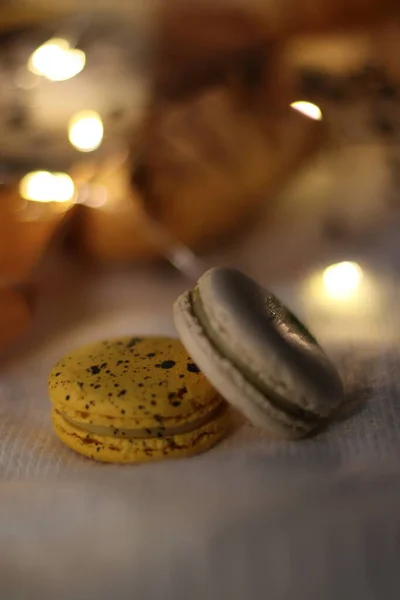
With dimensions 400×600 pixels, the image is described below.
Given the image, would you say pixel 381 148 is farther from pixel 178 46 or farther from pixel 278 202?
pixel 178 46

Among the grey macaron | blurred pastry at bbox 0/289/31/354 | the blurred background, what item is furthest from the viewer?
the blurred background

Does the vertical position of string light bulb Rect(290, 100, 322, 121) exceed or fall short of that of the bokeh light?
it exceeds it

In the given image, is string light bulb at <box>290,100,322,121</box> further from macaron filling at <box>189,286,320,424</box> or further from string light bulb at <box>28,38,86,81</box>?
macaron filling at <box>189,286,320,424</box>

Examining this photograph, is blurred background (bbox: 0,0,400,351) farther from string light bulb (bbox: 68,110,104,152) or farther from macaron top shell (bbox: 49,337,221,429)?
macaron top shell (bbox: 49,337,221,429)

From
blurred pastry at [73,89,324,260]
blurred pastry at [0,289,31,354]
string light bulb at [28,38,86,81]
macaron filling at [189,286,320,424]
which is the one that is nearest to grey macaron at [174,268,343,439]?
macaron filling at [189,286,320,424]

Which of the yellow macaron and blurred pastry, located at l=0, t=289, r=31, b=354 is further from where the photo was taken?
blurred pastry, located at l=0, t=289, r=31, b=354

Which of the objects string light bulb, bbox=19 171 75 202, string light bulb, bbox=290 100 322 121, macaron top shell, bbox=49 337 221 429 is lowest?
macaron top shell, bbox=49 337 221 429

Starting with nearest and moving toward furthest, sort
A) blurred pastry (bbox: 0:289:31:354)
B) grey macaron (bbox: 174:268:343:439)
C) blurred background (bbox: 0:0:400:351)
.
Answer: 1. grey macaron (bbox: 174:268:343:439)
2. blurred pastry (bbox: 0:289:31:354)
3. blurred background (bbox: 0:0:400:351)

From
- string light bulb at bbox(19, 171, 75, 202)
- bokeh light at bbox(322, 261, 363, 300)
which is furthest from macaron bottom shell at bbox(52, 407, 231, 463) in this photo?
string light bulb at bbox(19, 171, 75, 202)
